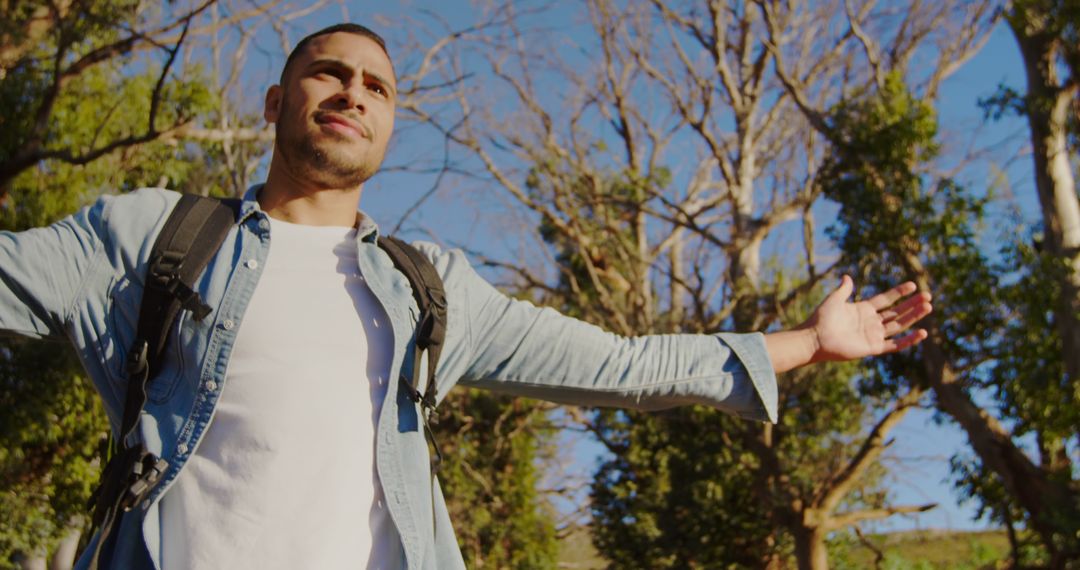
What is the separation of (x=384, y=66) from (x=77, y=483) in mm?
10662

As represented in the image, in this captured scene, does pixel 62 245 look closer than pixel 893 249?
Yes

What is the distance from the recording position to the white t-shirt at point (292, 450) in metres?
1.78

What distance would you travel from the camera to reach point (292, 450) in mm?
1828

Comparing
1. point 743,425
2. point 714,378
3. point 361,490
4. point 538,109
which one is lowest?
point 361,490

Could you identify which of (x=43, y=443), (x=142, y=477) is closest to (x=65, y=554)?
(x=43, y=443)

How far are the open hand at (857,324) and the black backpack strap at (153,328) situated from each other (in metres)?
1.33

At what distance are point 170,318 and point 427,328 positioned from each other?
0.49 metres

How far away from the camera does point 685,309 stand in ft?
48.0

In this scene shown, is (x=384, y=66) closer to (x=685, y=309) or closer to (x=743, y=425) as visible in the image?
(x=743, y=425)

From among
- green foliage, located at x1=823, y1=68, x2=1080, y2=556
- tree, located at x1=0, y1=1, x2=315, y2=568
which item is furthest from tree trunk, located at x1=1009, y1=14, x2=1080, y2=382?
tree, located at x1=0, y1=1, x2=315, y2=568

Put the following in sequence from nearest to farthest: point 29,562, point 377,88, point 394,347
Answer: point 394,347 < point 377,88 < point 29,562

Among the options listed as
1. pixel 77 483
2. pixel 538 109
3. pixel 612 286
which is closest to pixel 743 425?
pixel 612 286

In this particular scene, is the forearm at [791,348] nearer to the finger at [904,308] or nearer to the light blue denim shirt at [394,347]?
the light blue denim shirt at [394,347]

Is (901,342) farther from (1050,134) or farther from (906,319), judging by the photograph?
(1050,134)
